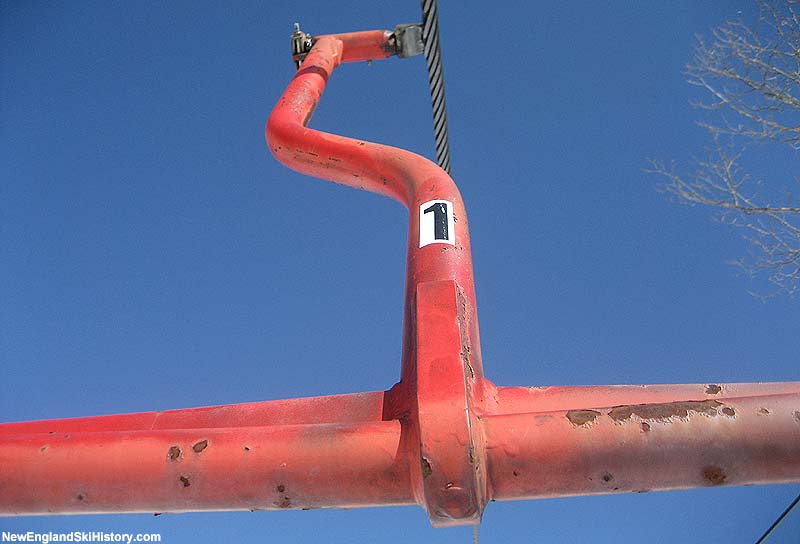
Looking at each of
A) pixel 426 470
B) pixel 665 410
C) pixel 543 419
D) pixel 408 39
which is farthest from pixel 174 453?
pixel 408 39

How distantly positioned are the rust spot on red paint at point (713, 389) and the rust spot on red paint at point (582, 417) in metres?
0.45

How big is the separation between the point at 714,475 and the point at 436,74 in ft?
8.28

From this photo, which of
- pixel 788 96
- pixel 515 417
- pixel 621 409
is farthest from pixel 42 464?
pixel 788 96

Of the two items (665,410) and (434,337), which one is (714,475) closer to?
(665,410)

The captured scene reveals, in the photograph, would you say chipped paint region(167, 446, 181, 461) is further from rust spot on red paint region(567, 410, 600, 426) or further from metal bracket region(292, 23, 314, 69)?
metal bracket region(292, 23, 314, 69)

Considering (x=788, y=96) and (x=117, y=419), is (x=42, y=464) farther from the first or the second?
(x=788, y=96)

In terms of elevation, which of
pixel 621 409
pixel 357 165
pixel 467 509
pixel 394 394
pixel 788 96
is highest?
pixel 788 96

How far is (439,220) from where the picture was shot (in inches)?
61.4

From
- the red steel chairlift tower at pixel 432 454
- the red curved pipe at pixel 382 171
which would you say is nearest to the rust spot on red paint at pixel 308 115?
the red curved pipe at pixel 382 171

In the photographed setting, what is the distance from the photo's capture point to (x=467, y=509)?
2.76ft

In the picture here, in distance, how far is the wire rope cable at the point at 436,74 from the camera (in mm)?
2910

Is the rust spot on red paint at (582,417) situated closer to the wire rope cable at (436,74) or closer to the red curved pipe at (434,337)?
the red curved pipe at (434,337)

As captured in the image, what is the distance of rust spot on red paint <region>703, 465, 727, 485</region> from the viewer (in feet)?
2.61

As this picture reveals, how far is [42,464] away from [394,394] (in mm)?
587
